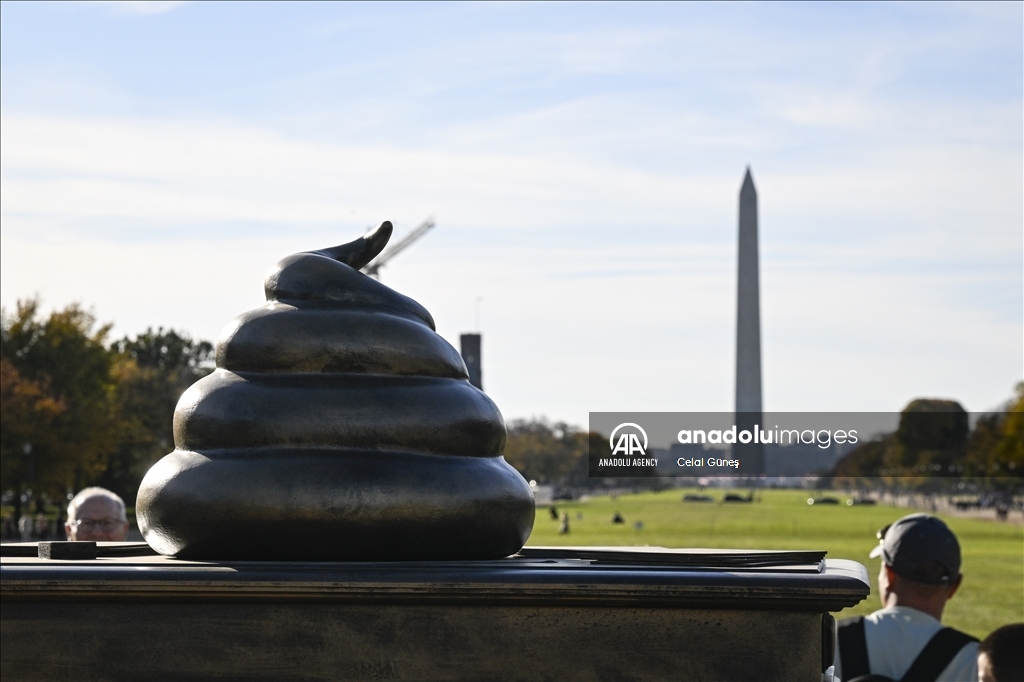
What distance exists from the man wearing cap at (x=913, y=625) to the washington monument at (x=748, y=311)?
5627 cm

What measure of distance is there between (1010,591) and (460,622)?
26.7 m

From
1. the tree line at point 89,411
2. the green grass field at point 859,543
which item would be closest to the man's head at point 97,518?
the green grass field at point 859,543

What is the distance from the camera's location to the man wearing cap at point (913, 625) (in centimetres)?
583

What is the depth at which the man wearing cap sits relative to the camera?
583cm

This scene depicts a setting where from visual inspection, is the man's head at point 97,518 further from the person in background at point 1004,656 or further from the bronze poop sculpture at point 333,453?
the person in background at point 1004,656

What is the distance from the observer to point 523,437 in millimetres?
147375

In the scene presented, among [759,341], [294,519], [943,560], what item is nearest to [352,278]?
[294,519]

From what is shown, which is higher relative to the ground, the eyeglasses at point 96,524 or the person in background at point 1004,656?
the eyeglasses at point 96,524

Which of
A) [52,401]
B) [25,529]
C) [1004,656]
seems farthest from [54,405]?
[1004,656]

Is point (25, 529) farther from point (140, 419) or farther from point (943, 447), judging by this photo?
point (943, 447)

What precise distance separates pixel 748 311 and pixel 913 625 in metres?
57.1

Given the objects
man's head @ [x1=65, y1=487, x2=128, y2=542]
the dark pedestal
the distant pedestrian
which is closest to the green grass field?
man's head @ [x1=65, y1=487, x2=128, y2=542]

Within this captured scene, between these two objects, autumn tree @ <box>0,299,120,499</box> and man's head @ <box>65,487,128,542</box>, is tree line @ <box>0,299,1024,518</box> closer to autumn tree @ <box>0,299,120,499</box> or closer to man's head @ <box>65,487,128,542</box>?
autumn tree @ <box>0,299,120,499</box>

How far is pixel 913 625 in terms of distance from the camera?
5938mm
